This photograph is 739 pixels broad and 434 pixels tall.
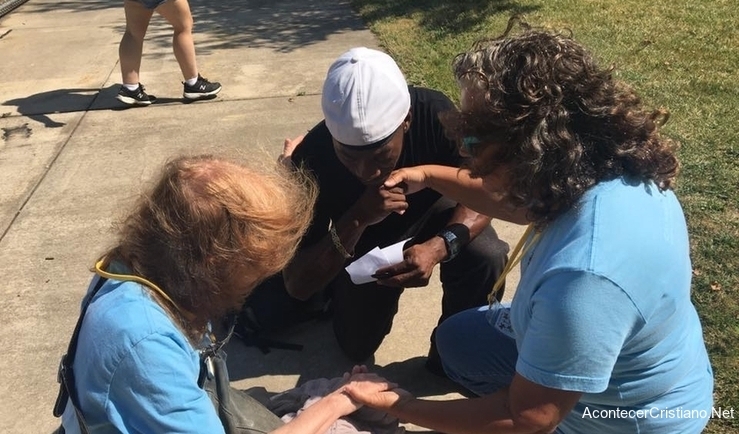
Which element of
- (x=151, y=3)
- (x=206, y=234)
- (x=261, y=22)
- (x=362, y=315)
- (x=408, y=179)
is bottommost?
(x=261, y=22)

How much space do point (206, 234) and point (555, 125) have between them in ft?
2.52

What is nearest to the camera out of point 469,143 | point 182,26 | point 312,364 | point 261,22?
point 469,143

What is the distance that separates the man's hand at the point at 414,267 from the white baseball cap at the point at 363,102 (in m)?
0.41

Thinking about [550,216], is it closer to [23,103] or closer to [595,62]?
[595,62]

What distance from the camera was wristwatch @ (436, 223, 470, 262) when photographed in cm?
264

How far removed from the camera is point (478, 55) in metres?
1.77

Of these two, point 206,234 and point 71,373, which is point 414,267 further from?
point 71,373

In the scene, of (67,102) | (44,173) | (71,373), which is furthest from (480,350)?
(67,102)

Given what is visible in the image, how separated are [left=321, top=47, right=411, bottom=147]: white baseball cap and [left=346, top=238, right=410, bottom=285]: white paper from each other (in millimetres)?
393

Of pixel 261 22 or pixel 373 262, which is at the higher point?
pixel 373 262

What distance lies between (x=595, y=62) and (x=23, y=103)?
521 cm

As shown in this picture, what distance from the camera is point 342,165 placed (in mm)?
2723

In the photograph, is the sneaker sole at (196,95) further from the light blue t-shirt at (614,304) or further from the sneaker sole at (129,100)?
the light blue t-shirt at (614,304)

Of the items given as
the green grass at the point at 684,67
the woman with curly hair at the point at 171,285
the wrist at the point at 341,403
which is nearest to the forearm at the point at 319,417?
the wrist at the point at 341,403
